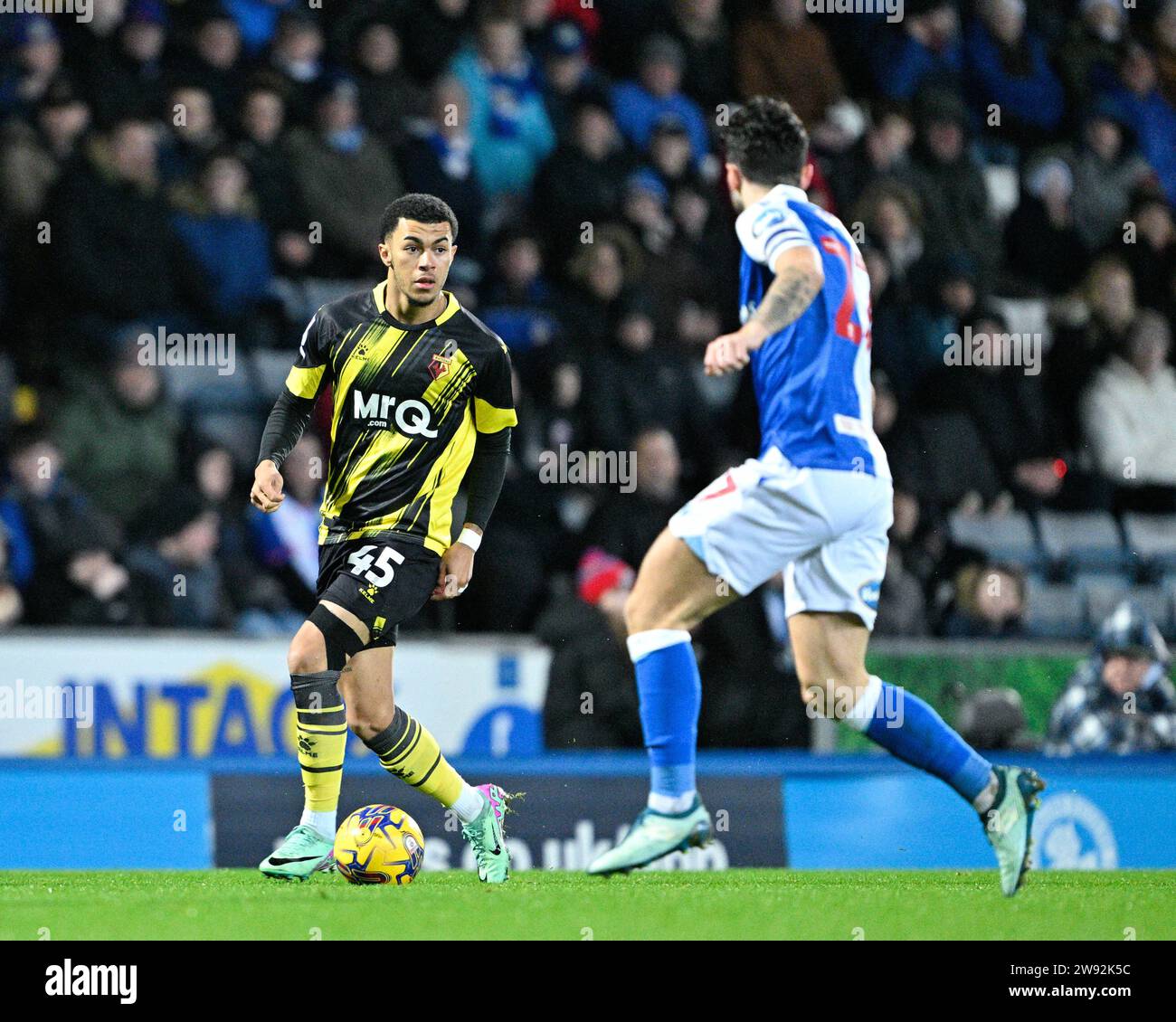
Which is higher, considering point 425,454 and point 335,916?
point 425,454

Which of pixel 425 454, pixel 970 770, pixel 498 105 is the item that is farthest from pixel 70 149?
pixel 970 770

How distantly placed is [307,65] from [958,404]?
4417 mm

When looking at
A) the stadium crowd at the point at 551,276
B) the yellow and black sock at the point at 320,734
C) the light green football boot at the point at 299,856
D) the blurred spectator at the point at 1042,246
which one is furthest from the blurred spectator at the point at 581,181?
the light green football boot at the point at 299,856

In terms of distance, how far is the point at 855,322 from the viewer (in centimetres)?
619

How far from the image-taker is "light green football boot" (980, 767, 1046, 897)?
6055mm

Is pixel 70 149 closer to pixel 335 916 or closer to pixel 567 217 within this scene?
pixel 567 217

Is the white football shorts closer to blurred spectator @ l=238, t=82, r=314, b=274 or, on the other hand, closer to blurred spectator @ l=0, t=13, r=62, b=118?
blurred spectator @ l=238, t=82, r=314, b=274

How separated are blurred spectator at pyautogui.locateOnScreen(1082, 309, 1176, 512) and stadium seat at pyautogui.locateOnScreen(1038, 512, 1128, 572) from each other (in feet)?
1.02

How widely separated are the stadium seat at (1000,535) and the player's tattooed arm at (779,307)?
18.9ft

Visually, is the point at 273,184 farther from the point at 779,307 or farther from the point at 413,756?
the point at 779,307

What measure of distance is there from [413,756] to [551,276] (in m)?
5.58

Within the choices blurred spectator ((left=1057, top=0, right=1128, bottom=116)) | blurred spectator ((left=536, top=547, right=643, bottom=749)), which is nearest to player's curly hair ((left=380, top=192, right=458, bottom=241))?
blurred spectator ((left=536, top=547, right=643, bottom=749))

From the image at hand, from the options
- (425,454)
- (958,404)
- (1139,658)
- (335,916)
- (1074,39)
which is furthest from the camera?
(1074,39)
